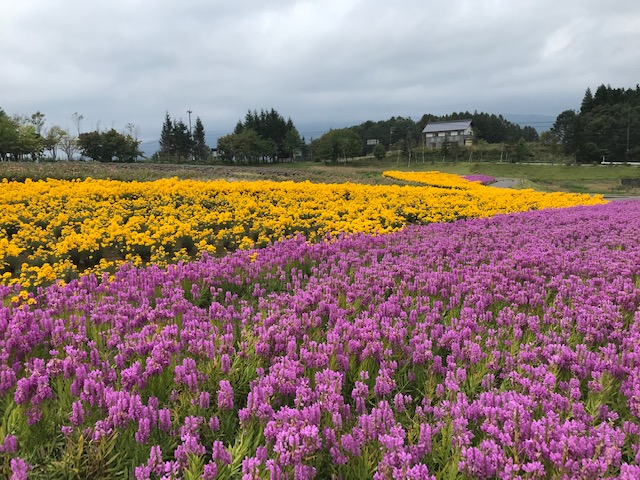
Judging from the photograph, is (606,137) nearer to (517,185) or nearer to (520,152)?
(520,152)

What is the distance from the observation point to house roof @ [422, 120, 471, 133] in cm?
13681

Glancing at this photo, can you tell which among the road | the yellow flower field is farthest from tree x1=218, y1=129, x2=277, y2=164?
the yellow flower field

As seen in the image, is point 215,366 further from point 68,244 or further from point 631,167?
point 631,167

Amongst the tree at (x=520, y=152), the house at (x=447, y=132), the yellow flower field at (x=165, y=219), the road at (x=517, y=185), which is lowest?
the road at (x=517, y=185)

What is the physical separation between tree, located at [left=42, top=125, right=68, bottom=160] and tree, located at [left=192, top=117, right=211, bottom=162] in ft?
82.8

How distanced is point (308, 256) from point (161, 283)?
2.58 m

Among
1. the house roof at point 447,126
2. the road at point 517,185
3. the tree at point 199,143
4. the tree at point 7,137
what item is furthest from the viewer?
the house roof at point 447,126

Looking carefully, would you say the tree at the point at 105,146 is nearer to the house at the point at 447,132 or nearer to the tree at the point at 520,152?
the tree at the point at 520,152

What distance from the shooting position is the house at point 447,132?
133m

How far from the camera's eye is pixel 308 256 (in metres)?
7.43

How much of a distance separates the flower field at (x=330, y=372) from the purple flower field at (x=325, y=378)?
1cm

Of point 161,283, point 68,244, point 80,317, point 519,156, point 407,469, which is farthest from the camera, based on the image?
point 519,156

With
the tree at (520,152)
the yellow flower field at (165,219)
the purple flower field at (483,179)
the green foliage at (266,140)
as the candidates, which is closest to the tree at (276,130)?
the green foliage at (266,140)

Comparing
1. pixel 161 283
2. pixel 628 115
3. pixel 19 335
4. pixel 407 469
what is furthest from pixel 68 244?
pixel 628 115
